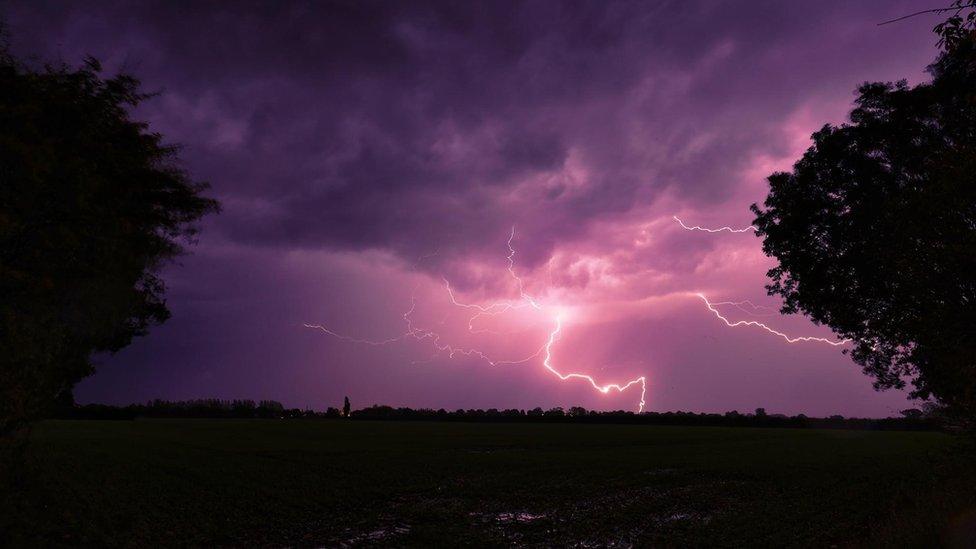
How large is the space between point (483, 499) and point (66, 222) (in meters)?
16.1

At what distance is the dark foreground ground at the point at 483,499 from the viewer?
15586 millimetres

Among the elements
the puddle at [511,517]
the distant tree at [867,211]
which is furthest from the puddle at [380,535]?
the distant tree at [867,211]

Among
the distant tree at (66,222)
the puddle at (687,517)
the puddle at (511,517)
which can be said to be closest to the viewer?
the distant tree at (66,222)

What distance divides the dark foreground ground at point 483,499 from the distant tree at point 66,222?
3849 mm

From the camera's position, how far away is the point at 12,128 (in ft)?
58.7

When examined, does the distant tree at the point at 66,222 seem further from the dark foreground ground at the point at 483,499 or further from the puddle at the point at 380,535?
the puddle at the point at 380,535

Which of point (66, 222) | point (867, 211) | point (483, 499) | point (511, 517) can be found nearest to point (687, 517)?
point (511, 517)

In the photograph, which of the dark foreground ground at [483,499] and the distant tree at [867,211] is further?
the distant tree at [867,211]

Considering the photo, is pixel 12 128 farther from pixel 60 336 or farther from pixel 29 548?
pixel 29 548

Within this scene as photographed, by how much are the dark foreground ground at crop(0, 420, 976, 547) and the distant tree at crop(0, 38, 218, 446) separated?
385 cm

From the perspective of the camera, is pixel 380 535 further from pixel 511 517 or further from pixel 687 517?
pixel 687 517

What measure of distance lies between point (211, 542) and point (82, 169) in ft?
38.4

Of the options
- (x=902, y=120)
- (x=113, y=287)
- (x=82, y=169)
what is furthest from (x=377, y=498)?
(x=902, y=120)

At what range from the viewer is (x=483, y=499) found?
69.2 ft
